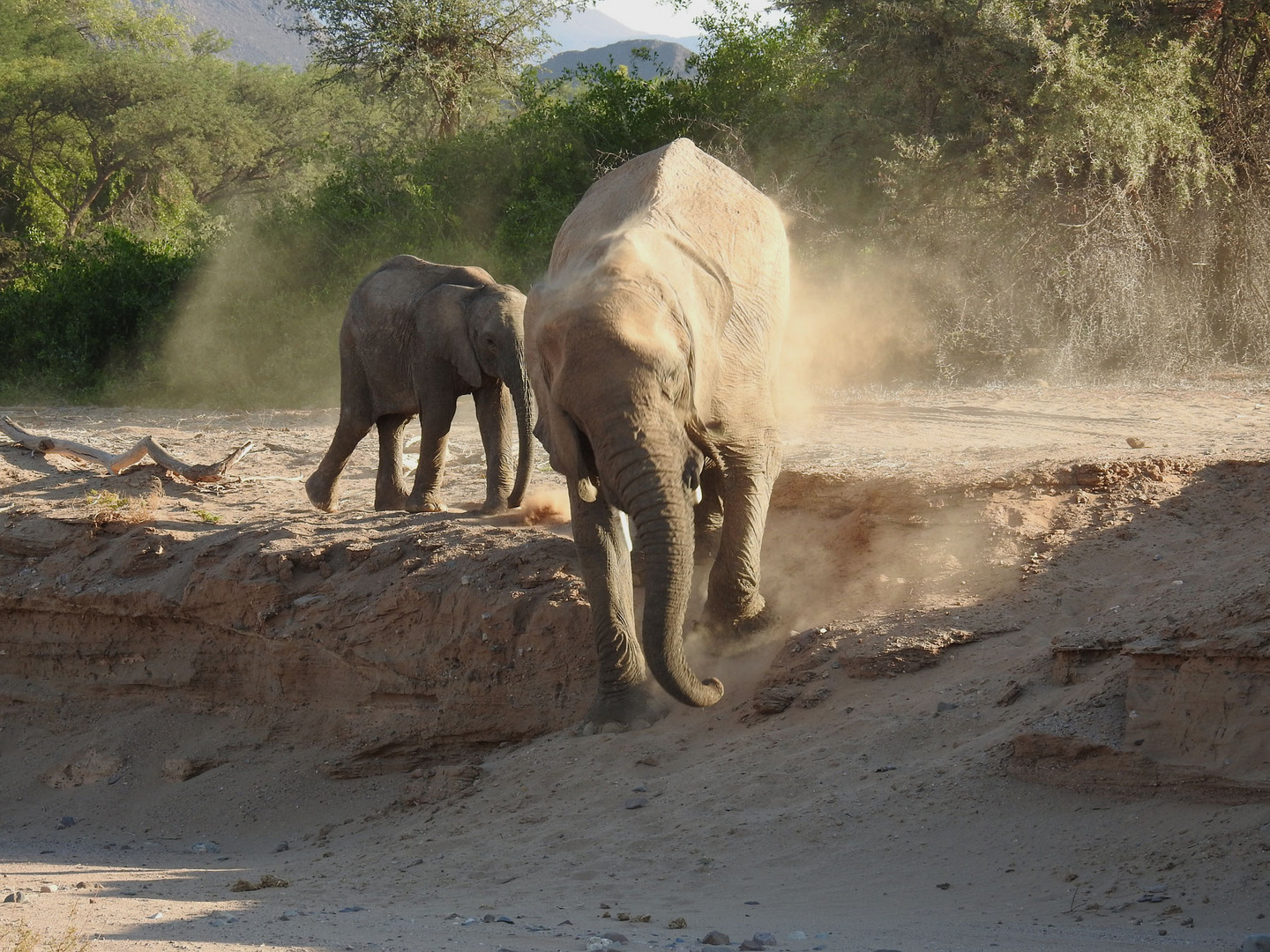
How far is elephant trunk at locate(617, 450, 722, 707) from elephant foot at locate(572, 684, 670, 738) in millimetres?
683

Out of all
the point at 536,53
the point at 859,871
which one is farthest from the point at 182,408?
the point at 859,871

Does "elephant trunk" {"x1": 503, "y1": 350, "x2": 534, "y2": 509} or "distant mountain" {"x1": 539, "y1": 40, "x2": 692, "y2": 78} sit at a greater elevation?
"distant mountain" {"x1": 539, "y1": 40, "x2": 692, "y2": 78}

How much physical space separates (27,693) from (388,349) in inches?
133

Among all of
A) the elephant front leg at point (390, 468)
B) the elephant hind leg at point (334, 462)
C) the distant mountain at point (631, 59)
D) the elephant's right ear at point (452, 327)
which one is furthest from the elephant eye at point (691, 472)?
the distant mountain at point (631, 59)

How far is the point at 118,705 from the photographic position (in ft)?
27.9

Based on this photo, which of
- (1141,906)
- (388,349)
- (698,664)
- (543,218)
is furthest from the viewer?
(543,218)

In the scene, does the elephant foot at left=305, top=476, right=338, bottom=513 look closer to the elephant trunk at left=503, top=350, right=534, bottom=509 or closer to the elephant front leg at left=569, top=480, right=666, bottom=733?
the elephant trunk at left=503, top=350, right=534, bottom=509

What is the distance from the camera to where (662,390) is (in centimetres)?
544

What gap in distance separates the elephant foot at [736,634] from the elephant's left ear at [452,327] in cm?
335

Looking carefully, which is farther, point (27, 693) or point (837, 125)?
point (837, 125)

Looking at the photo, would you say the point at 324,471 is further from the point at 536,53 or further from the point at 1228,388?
the point at 536,53

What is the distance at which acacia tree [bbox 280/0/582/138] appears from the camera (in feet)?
76.5

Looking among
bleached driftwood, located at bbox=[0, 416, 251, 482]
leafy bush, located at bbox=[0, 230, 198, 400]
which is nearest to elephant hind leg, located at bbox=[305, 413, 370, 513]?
bleached driftwood, located at bbox=[0, 416, 251, 482]

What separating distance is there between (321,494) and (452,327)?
181 centimetres
